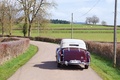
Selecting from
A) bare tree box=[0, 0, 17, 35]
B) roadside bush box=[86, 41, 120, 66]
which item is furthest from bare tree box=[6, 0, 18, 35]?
roadside bush box=[86, 41, 120, 66]

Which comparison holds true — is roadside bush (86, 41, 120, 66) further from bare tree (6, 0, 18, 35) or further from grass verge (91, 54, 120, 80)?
bare tree (6, 0, 18, 35)

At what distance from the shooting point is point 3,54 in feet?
65.4

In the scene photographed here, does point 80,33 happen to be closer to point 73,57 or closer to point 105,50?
point 105,50

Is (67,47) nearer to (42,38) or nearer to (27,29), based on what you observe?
(42,38)

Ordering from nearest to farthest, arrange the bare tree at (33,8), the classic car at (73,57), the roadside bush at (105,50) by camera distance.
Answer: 1. the classic car at (73,57)
2. the roadside bush at (105,50)
3. the bare tree at (33,8)

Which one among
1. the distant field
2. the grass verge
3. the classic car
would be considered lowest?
the distant field

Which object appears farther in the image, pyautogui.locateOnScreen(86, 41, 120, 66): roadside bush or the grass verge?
pyautogui.locateOnScreen(86, 41, 120, 66): roadside bush

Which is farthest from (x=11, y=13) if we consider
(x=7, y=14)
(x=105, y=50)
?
(x=105, y=50)

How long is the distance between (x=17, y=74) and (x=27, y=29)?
6754cm

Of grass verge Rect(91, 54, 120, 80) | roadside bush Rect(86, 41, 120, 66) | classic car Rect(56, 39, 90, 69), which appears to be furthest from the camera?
roadside bush Rect(86, 41, 120, 66)

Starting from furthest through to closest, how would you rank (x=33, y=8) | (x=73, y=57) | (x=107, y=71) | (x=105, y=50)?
(x=33, y=8)
(x=105, y=50)
(x=73, y=57)
(x=107, y=71)

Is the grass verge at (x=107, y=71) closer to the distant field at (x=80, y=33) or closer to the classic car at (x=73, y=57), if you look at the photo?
the classic car at (x=73, y=57)

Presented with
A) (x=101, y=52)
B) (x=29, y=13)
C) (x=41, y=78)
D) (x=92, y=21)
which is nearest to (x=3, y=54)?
(x=41, y=78)

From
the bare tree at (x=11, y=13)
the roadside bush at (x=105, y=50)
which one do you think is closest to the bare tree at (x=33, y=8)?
the bare tree at (x=11, y=13)
